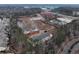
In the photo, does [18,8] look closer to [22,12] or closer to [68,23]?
[22,12]

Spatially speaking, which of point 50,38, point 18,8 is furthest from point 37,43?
point 18,8

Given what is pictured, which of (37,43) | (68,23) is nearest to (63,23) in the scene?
(68,23)

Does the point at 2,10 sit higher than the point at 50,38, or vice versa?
the point at 2,10
